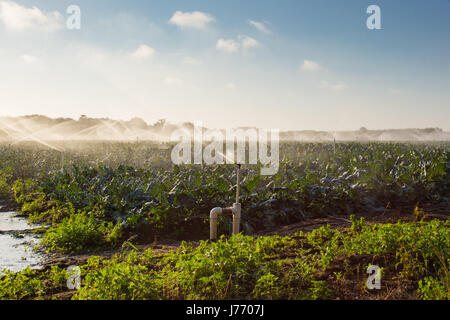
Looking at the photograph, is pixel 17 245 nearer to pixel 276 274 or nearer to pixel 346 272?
pixel 276 274

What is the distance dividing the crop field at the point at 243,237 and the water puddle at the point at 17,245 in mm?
199

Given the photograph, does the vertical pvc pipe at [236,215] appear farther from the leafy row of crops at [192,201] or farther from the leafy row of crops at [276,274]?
the leafy row of crops at [192,201]

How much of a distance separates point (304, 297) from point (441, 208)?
17.8ft

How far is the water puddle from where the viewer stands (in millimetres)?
5305

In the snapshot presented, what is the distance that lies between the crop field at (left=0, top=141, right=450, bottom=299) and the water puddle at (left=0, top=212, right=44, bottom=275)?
0.65 ft

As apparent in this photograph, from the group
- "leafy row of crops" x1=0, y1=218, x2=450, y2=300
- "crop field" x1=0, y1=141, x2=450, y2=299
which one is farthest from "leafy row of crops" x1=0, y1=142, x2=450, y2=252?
"leafy row of crops" x1=0, y1=218, x2=450, y2=300

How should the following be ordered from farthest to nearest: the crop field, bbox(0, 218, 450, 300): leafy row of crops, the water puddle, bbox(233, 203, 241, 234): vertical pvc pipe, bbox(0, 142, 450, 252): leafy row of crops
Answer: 1. bbox(0, 142, 450, 252): leafy row of crops
2. the water puddle
3. bbox(233, 203, 241, 234): vertical pvc pipe
4. the crop field
5. bbox(0, 218, 450, 300): leafy row of crops

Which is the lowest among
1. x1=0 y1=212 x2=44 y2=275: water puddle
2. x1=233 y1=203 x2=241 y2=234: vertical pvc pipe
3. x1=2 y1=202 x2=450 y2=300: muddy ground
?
x1=0 y1=212 x2=44 y2=275: water puddle

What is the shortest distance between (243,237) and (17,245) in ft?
13.5

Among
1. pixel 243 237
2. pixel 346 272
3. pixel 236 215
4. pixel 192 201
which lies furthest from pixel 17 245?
pixel 346 272

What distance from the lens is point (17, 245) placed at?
242 inches

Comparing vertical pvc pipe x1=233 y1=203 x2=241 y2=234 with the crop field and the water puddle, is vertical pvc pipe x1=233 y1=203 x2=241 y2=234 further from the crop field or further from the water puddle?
the water puddle

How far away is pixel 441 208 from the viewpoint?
724 cm
